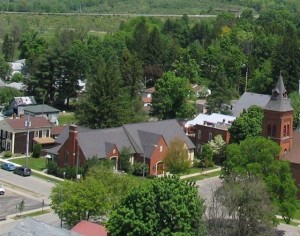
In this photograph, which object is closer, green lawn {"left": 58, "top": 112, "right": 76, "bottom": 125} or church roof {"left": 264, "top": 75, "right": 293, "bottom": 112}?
church roof {"left": 264, "top": 75, "right": 293, "bottom": 112}

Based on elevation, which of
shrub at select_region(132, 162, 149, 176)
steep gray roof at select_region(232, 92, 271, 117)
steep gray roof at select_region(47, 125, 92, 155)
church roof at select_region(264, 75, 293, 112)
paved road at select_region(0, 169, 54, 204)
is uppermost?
church roof at select_region(264, 75, 293, 112)

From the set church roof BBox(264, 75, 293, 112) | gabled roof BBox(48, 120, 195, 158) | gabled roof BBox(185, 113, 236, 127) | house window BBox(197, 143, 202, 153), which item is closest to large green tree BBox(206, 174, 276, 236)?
church roof BBox(264, 75, 293, 112)

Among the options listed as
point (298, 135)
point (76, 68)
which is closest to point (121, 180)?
point (298, 135)

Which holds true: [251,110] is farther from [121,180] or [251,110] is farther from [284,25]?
[284,25]

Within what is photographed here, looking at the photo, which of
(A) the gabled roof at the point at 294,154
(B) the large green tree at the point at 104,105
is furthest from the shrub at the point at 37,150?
(A) the gabled roof at the point at 294,154

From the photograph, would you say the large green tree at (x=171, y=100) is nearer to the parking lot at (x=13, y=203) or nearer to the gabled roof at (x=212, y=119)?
the gabled roof at (x=212, y=119)

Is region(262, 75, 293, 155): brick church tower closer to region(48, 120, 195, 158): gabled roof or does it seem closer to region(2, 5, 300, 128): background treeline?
region(48, 120, 195, 158): gabled roof

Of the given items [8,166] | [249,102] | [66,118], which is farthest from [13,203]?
[249,102]
